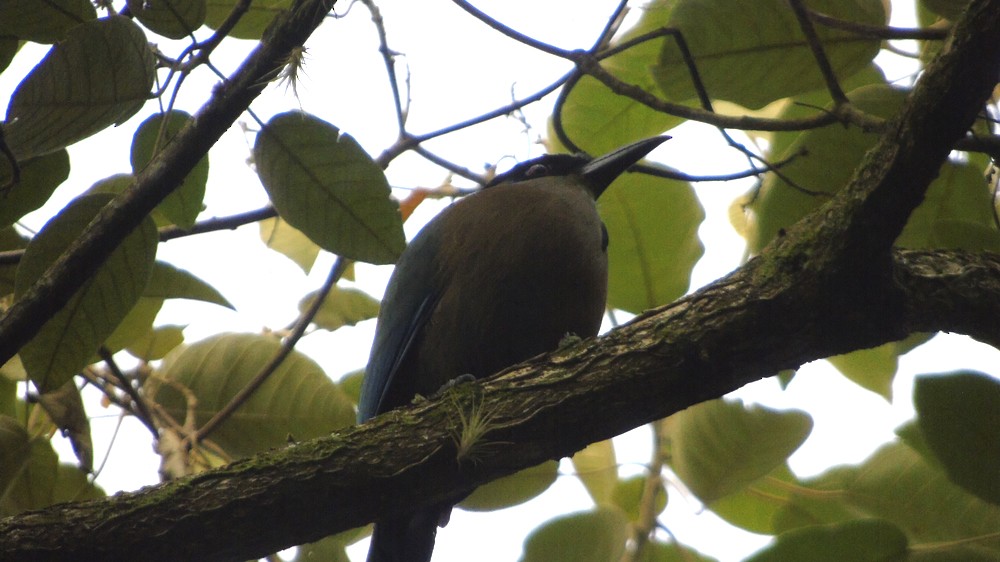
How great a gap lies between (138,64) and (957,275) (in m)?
1.82

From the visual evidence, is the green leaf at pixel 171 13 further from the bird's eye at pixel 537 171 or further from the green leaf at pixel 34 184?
the bird's eye at pixel 537 171

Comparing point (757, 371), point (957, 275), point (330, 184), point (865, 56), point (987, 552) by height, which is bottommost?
point (987, 552)

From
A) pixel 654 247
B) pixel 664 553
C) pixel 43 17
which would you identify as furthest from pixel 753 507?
pixel 43 17

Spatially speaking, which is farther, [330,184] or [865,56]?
[865,56]

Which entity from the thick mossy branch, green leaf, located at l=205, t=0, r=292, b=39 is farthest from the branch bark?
green leaf, located at l=205, t=0, r=292, b=39

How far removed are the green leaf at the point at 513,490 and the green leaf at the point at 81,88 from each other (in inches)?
59.5

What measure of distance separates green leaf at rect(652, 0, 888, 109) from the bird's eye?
37.0 inches

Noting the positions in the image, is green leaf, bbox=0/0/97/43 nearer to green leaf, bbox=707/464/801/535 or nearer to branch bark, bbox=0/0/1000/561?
branch bark, bbox=0/0/1000/561

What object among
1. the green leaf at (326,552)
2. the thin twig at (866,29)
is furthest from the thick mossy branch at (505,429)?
the green leaf at (326,552)

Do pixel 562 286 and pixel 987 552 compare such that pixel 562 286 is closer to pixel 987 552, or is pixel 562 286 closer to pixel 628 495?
pixel 628 495

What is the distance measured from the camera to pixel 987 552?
2.39 meters

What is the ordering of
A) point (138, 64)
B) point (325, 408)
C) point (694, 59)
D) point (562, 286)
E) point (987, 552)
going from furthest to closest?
1. point (325, 408)
2. point (562, 286)
3. point (694, 59)
4. point (987, 552)
5. point (138, 64)

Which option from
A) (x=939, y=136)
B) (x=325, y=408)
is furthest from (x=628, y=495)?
(x=939, y=136)

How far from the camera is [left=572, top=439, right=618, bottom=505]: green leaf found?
3194 mm
